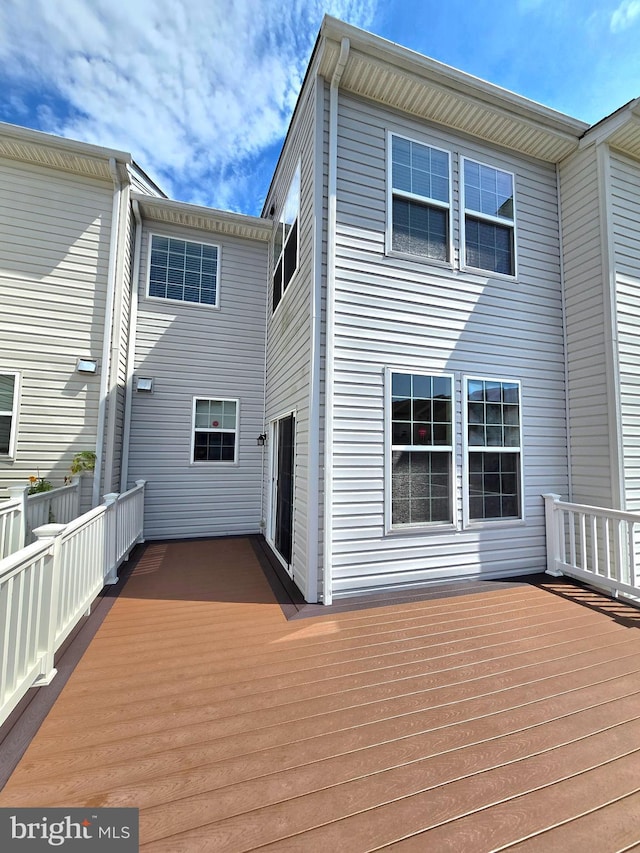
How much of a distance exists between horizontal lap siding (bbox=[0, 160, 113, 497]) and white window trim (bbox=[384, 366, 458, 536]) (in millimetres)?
4141

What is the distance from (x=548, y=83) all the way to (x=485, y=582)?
21.6ft

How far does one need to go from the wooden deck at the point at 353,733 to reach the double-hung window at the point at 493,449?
1274 millimetres

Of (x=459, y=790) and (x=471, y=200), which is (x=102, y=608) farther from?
(x=471, y=200)

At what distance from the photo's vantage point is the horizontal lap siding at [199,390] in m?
5.96

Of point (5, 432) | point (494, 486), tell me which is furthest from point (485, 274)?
point (5, 432)

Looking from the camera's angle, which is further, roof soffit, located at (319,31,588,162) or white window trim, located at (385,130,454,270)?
white window trim, located at (385,130,454,270)

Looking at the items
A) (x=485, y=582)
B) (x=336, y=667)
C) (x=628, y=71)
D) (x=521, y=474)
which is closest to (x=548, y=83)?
(x=628, y=71)

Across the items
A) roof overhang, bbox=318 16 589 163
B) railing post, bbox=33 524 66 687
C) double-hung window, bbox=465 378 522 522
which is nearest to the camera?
railing post, bbox=33 524 66 687

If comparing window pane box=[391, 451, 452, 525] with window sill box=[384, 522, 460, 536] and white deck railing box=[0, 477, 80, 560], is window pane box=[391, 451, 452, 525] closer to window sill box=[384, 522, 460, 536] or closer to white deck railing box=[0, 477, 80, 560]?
window sill box=[384, 522, 460, 536]

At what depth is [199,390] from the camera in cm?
626

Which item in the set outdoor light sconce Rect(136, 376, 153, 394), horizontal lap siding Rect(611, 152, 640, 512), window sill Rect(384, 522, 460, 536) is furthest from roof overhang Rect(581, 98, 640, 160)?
outdoor light sconce Rect(136, 376, 153, 394)

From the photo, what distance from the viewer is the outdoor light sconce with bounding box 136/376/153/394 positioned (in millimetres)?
5859

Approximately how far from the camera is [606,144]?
14.4 ft

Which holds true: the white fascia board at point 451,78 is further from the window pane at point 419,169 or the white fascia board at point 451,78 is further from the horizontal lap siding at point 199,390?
the horizontal lap siding at point 199,390
